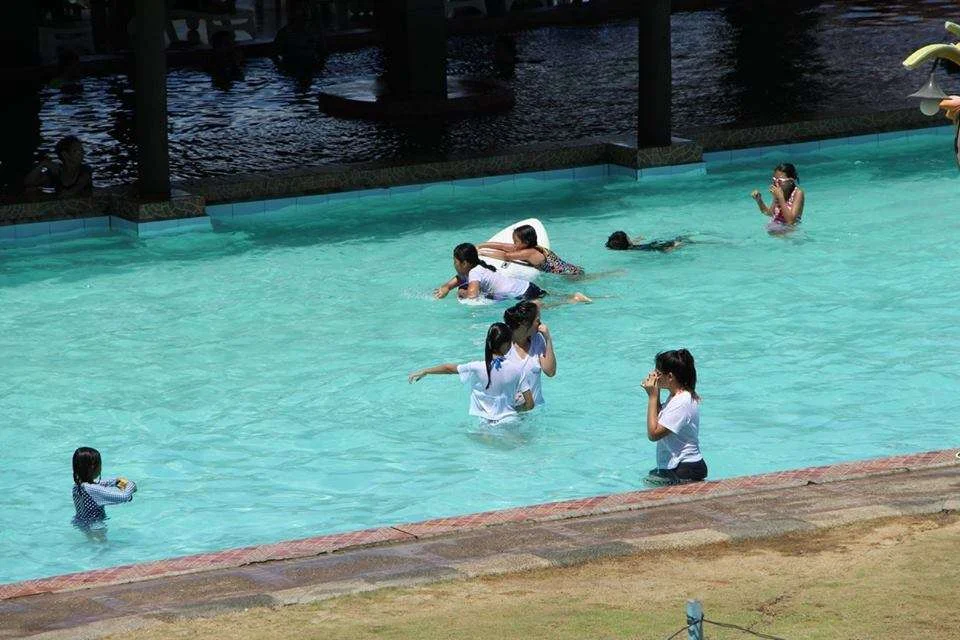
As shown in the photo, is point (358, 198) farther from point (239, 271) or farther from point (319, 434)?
point (319, 434)

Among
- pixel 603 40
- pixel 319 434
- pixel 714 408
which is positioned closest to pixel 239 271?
pixel 319 434

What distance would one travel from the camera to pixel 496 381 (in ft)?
34.7

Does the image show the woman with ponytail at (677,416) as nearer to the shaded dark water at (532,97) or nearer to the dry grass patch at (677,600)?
the dry grass patch at (677,600)

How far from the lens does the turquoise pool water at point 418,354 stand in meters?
10.3

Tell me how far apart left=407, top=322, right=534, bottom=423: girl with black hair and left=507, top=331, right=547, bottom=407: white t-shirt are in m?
0.03

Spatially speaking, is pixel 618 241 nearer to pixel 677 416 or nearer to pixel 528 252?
pixel 528 252

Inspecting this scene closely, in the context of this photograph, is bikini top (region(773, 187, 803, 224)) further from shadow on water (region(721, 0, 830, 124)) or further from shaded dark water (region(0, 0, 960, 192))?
shadow on water (region(721, 0, 830, 124))

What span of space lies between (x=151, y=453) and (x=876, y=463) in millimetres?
4939

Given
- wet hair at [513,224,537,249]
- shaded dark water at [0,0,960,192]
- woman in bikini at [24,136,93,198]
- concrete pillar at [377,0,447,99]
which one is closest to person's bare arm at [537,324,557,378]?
wet hair at [513,224,537,249]

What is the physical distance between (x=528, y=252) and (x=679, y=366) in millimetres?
5033

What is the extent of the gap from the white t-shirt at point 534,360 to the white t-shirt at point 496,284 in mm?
2719

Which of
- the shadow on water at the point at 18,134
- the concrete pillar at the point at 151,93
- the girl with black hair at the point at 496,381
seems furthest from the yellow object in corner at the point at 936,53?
the shadow on water at the point at 18,134

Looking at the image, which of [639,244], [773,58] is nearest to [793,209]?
[639,244]

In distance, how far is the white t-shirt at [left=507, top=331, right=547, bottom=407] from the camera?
10.6 m
